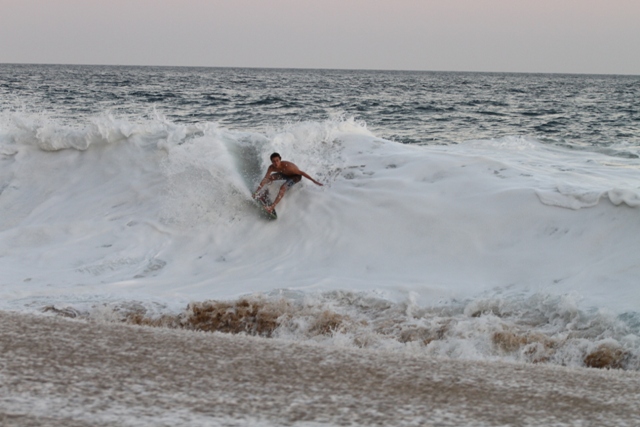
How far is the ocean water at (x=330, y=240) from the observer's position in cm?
537

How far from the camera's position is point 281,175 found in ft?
28.0

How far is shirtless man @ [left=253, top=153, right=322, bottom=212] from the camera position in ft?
27.2

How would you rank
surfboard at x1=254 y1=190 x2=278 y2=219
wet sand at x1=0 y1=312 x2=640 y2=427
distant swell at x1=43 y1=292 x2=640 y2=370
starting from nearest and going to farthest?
1. wet sand at x1=0 y1=312 x2=640 y2=427
2. distant swell at x1=43 y1=292 x2=640 y2=370
3. surfboard at x1=254 y1=190 x2=278 y2=219

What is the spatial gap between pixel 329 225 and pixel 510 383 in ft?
16.7

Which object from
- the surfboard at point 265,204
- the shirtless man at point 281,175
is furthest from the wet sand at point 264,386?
the shirtless man at point 281,175

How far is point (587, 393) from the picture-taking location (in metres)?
2.87

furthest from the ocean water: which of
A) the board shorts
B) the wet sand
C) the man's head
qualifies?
the wet sand

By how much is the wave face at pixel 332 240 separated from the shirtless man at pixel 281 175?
17 cm

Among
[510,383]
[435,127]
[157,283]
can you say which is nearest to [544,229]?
[157,283]

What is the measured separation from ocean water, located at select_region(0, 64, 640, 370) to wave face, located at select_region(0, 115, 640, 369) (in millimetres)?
21

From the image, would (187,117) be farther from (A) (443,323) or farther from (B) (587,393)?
(B) (587,393)

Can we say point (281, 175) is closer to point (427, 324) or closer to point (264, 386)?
point (427, 324)

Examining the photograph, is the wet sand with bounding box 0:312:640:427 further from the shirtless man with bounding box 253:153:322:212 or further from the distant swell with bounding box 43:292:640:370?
the shirtless man with bounding box 253:153:322:212

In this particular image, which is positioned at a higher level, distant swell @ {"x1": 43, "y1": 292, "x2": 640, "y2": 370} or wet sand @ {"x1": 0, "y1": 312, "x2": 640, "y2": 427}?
wet sand @ {"x1": 0, "y1": 312, "x2": 640, "y2": 427}
